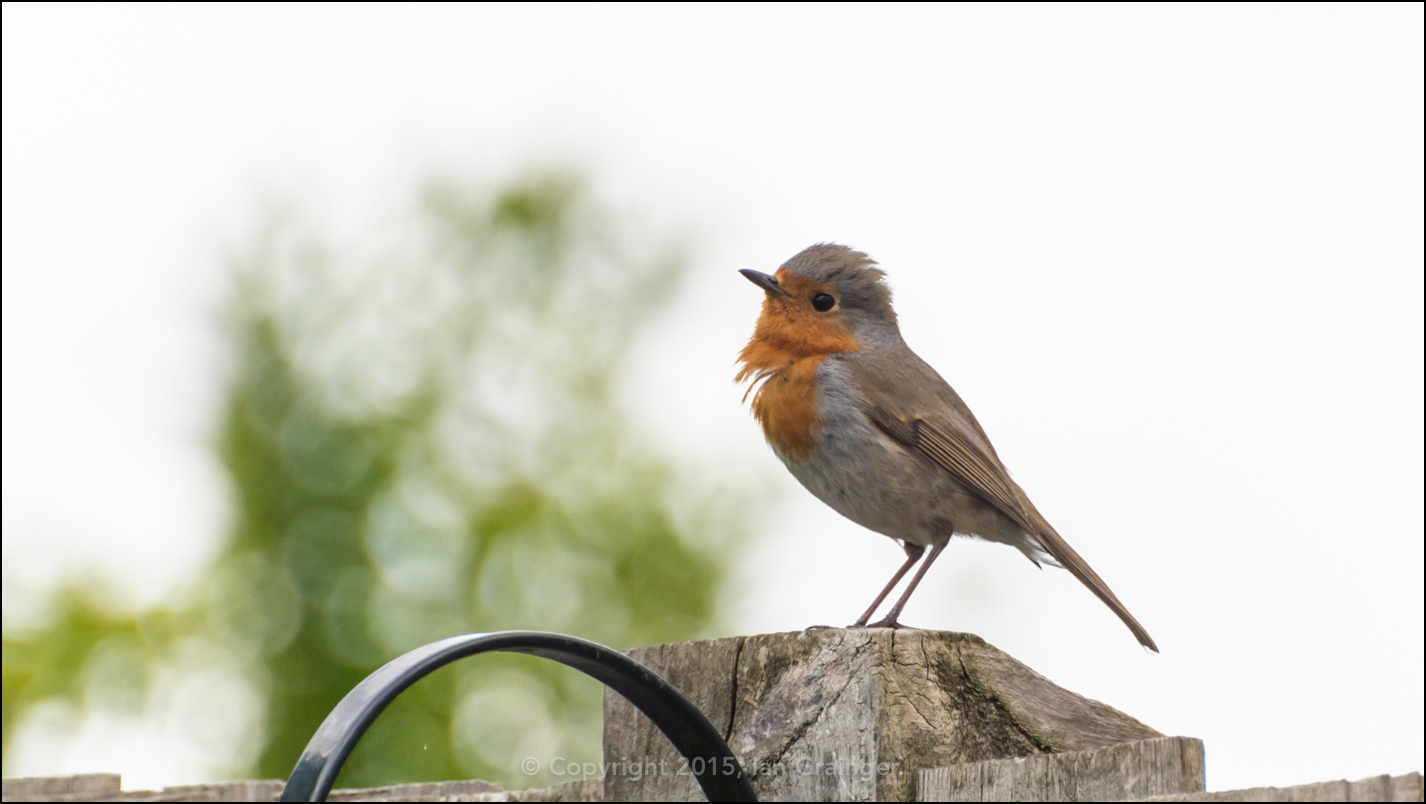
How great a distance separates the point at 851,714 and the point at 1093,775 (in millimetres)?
407

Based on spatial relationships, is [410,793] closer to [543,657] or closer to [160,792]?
[543,657]

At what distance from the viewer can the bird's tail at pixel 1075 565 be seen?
11.0ft

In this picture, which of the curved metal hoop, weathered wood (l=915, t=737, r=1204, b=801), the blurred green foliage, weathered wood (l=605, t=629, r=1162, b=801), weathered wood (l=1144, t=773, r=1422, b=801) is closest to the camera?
weathered wood (l=1144, t=773, r=1422, b=801)

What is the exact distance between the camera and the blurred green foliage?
29.8 feet

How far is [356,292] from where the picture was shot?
1038 cm

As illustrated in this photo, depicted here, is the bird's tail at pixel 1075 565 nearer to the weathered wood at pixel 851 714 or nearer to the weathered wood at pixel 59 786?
the weathered wood at pixel 851 714

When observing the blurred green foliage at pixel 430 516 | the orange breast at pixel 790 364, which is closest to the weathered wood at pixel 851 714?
the orange breast at pixel 790 364

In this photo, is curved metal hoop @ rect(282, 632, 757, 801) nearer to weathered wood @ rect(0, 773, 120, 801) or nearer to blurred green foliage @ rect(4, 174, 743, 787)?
weathered wood @ rect(0, 773, 120, 801)

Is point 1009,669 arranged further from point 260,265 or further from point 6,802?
point 260,265

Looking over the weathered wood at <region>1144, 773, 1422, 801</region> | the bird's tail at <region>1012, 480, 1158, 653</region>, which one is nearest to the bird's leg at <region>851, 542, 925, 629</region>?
the bird's tail at <region>1012, 480, 1158, 653</region>

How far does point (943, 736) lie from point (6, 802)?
4.29 ft

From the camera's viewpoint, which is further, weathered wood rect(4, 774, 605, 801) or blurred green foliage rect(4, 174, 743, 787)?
blurred green foliage rect(4, 174, 743, 787)

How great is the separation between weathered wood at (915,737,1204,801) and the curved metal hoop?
368 millimetres

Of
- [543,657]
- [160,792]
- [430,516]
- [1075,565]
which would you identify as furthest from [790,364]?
[430,516]
